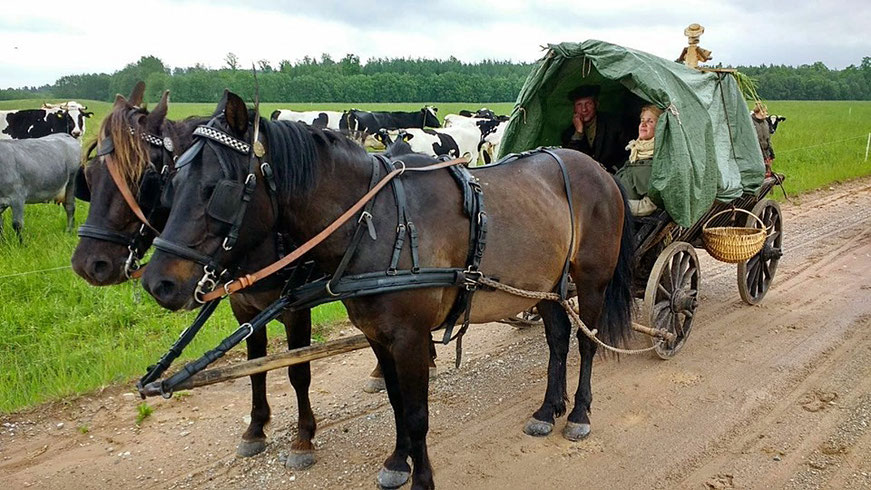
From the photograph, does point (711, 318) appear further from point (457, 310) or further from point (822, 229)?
point (822, 229)

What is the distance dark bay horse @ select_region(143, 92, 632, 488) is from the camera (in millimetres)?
2596

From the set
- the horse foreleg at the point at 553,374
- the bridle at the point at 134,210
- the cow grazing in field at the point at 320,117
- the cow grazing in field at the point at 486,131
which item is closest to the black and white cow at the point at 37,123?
the cow grazing in field at the point at 320,117

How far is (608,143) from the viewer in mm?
6000

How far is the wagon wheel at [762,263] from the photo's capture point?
6300mm

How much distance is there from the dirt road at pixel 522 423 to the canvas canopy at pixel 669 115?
1330 millimetres

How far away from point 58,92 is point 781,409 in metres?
51.7

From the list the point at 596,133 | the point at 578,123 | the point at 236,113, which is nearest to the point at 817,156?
the point at 596,133

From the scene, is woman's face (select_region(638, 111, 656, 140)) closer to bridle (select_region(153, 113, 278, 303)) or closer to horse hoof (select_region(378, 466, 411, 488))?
horse hoof (select_region(378, 466, 411, 488))

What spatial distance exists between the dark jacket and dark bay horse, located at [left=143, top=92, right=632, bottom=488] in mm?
1732

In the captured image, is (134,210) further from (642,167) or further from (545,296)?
(642,167)

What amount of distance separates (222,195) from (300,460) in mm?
1860

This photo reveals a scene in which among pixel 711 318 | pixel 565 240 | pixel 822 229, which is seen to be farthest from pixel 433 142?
pixel 565 240

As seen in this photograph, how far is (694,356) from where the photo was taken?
527cm

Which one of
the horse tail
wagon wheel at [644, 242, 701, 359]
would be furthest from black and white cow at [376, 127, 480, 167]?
the horse tail
